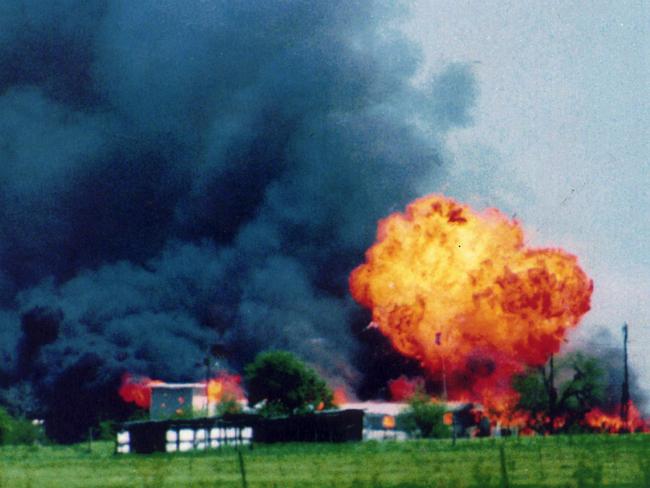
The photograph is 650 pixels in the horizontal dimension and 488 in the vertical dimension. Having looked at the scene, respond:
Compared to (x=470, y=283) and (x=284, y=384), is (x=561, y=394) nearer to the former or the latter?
(x=284, y=384)

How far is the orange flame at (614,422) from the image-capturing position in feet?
323

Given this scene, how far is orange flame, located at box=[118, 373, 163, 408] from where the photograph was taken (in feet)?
410

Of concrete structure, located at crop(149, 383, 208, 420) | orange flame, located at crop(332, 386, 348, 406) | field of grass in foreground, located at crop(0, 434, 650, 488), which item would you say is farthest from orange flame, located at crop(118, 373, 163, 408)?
field of grass in foreground, located at crop(0, 434, 650, 488)

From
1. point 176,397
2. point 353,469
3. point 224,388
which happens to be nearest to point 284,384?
point 224,388

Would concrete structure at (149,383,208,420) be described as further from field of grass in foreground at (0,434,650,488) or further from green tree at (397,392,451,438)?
field of grass in foreground at (0,434,650,488)

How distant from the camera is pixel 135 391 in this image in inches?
4953

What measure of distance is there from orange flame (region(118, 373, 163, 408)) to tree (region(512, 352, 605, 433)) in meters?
48.9

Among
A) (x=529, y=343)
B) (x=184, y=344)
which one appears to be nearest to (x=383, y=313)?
(x=529, y=343)

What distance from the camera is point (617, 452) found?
165 feet

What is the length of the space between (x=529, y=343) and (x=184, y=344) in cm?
6808

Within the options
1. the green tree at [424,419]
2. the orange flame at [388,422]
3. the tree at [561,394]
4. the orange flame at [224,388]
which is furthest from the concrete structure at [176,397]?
the tree at [561,394]

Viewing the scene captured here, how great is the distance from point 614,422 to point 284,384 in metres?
34.6

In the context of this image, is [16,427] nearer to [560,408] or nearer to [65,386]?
[65,386]

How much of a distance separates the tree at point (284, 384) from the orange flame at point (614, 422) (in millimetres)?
27019
